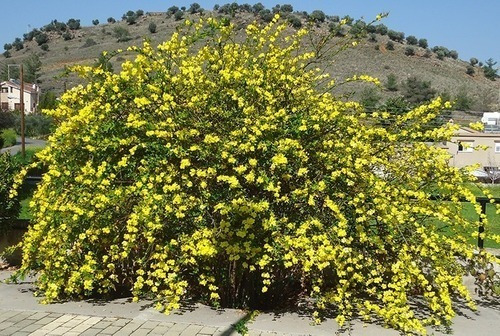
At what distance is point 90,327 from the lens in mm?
4883

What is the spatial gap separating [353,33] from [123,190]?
9.16 ft

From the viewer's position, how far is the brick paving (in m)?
4.75

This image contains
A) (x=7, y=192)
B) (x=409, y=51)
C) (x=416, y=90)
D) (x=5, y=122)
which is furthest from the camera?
(x=409, y=51)

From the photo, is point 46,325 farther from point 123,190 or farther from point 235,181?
point 235,181

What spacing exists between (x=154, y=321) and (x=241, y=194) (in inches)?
52.9

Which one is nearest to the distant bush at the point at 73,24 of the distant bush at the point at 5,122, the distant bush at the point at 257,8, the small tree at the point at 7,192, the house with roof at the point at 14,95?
the house with roof at the point at 14,95

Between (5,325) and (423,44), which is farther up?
(423,44)

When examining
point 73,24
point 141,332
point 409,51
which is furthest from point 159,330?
point 73,24

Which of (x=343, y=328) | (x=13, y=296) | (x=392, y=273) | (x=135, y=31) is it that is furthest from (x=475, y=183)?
(x=135, y=31)

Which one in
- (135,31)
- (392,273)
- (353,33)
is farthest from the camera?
(135,31)

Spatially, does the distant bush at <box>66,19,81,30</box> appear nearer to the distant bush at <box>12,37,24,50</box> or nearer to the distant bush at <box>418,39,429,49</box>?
the distant bush at <box>12,37,24,50</box>

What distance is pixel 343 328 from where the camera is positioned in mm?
5004

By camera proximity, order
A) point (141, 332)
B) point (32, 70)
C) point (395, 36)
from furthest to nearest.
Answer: point (395, 36), point (32, 70), point (141, 332)

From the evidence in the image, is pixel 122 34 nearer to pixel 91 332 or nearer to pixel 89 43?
pixel 89 43
